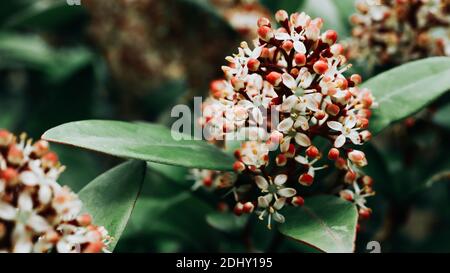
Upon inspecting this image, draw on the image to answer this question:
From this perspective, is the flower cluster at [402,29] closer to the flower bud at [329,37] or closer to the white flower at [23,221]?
the flower bud at [329,37]

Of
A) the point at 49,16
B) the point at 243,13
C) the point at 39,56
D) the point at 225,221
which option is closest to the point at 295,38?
the point at 225,221

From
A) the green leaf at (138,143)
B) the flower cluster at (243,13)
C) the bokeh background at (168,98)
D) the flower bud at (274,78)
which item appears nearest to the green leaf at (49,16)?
the bokeh background at (168,98)

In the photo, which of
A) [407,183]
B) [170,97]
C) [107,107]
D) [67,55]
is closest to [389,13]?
[407,183]

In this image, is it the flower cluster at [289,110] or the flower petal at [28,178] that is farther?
the flower cluster at [289,110]

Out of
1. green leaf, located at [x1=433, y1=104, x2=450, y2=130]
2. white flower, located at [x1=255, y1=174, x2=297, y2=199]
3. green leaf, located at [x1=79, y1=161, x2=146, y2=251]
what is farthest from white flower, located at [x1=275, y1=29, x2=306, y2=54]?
green leaf, located at [x1=433, y1=104, x2=450, y2=130]

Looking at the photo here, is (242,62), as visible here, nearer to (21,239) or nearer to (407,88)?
(407,88)

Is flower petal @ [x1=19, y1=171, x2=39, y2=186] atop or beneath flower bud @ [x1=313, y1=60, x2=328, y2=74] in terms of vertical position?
beneath

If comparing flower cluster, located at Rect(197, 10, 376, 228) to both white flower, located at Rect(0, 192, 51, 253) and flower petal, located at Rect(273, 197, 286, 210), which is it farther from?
white flower, located at Rect(0, 192, 51, 253)
